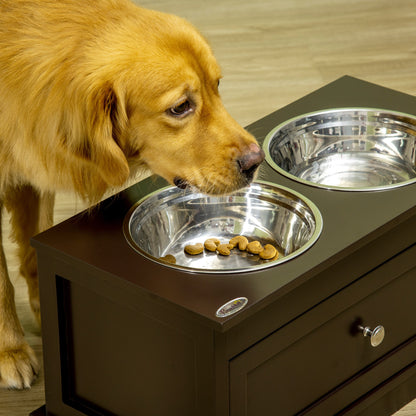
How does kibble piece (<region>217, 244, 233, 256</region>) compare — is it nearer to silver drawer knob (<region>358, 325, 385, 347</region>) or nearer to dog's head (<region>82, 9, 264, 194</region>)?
dog's head (<region>82, 9, 264, 194</region>)

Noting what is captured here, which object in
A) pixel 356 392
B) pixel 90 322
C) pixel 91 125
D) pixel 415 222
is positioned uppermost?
pixel 91 125

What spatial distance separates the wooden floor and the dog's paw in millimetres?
1248

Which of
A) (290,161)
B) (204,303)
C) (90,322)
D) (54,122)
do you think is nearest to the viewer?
(204,303)

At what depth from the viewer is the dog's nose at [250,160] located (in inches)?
62.5

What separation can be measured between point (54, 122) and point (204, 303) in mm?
394

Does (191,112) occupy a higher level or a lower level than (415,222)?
higher

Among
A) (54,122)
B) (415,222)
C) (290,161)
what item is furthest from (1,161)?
(415,222)

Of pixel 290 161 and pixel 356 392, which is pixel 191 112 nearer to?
pixel 290 161

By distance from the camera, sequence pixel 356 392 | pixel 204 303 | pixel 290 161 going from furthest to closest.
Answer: pixel 290 161, pixel 356 392, pixel 204 303

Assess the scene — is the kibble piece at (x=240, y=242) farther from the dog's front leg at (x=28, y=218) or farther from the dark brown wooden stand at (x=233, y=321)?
the dog's front leg at (x=28, y=218)

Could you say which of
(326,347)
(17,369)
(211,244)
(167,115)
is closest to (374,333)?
(326,347)

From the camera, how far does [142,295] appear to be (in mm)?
1464

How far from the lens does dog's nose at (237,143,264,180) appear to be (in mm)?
1588

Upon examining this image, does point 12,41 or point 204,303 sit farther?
point 12,41
